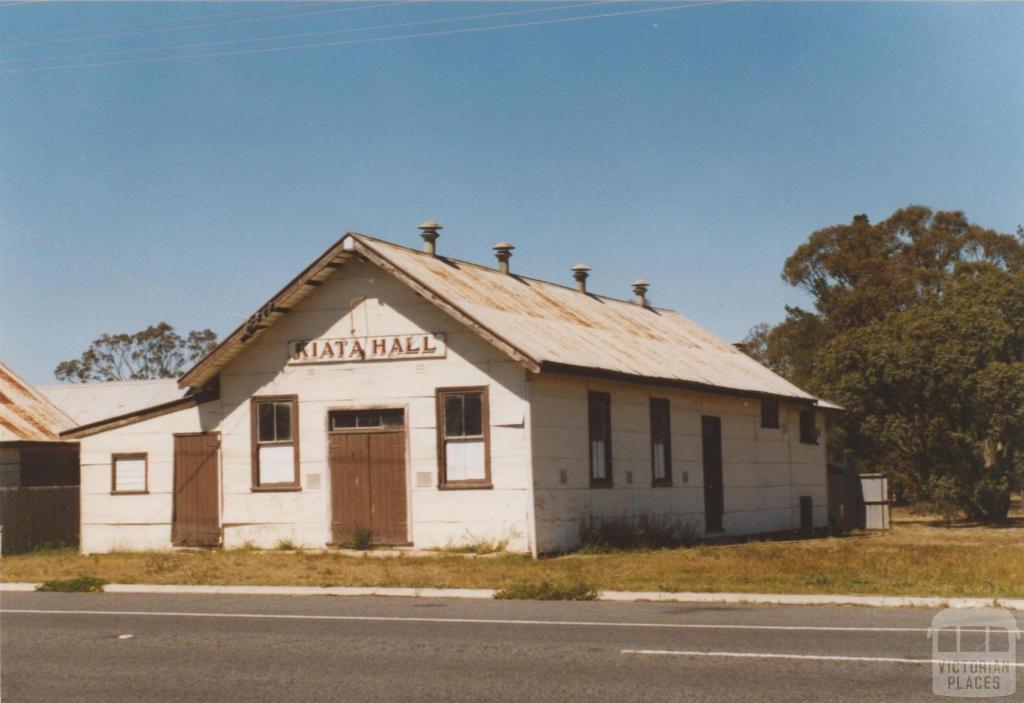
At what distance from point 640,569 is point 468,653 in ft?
30.4

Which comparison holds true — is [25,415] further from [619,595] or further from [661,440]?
[619,595]

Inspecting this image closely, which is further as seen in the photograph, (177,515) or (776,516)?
(776,516)

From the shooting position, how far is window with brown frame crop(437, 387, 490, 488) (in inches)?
924

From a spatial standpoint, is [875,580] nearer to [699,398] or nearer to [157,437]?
[699,398]

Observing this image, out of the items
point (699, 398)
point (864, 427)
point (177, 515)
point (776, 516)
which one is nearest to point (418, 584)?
point (177, 515)

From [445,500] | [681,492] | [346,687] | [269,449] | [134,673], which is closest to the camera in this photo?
[346,687]

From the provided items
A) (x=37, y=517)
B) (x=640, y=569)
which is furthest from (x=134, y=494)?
(x=640, y=569)

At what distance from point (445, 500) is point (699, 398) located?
826 cm

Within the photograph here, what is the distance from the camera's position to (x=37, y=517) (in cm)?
2862

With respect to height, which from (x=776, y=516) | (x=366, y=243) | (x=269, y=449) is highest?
(x=366, y=243)

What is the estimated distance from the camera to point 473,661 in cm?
1048

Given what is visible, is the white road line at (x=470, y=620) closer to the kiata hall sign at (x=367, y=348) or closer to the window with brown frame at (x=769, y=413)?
the kiata hall sign at (x=367, y=348)

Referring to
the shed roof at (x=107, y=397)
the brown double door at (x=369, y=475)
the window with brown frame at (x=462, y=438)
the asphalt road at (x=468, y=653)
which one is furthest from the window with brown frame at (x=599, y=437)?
the shed roof at (x=107, y=397)

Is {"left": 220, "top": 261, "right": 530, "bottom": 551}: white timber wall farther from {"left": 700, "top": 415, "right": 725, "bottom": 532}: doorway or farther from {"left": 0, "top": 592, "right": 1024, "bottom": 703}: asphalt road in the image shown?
{"left": 0, "top": 592, "right": 1024, "bottom": 703}: asphalt road
